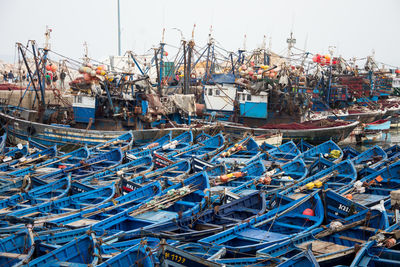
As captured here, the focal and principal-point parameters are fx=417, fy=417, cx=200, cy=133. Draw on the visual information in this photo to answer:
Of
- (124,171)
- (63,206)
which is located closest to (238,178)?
(124,171)

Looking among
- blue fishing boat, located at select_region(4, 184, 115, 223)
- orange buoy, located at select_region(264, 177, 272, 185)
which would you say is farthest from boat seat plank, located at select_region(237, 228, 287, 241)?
blue fishing boat, located at select_region(4, 184, 115, 223)

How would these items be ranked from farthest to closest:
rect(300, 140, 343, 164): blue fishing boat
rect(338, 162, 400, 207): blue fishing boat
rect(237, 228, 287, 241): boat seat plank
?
rect(300, 140, 343, 164): blue fishing boat, rect(338, 162, 400, 207): blue fishing boat, rect(237, 228, 287, 241): boat seat plank

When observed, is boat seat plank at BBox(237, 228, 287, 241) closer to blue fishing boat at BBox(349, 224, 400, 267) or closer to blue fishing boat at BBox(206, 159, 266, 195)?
blue fishing boat at BBox(349, 224, 400, 267)

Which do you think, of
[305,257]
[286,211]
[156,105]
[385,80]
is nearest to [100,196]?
[286,211]

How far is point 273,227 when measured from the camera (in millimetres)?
13516

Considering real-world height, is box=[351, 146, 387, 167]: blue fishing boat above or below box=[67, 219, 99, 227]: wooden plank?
above

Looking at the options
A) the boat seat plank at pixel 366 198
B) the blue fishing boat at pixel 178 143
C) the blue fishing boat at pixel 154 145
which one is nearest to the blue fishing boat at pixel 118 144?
the blue fishing boat at pixel 154 145

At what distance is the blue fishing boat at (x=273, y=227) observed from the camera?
11.7m

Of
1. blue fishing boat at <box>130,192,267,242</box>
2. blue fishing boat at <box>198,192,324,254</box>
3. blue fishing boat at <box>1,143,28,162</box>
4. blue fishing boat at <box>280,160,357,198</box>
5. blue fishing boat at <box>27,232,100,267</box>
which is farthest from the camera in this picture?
blue fishing boat at <box>1,143,28,162</box>

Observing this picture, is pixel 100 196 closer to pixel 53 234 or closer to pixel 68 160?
pixel 53 234

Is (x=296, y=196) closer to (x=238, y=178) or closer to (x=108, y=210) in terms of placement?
(x=238, y=178)

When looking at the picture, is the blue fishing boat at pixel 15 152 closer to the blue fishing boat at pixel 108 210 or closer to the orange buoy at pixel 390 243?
the blue fishing boat at pixel 108 210

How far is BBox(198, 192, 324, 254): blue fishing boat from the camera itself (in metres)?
11.7

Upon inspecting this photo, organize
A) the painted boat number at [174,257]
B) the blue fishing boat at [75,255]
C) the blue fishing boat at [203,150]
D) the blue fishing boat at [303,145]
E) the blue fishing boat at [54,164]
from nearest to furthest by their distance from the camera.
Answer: the painted boat number at [174,257] → the blue fishing boat at [75,255] → the blue fishing boat at [54,164] → the blue fishing boat at [203,150] → the blue fishing boat at [303,145]
